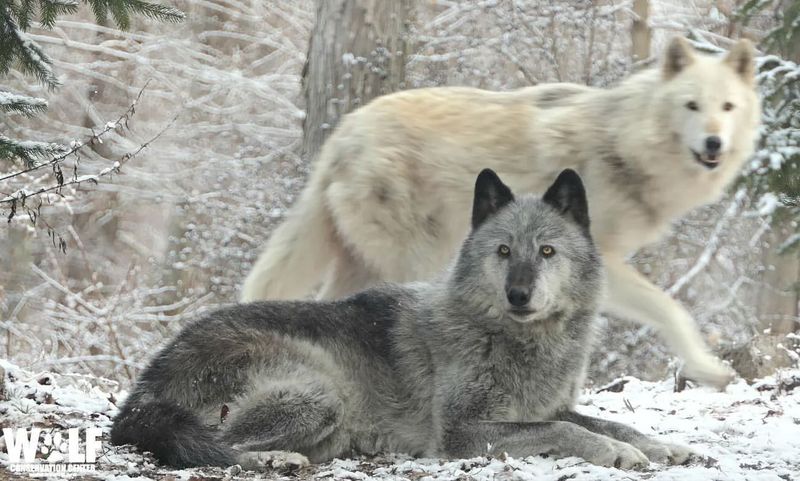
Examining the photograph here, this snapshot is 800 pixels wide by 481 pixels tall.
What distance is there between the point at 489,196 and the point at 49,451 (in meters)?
2.50

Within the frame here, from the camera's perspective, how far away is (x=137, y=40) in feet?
56.9

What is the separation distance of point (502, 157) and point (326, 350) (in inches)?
120

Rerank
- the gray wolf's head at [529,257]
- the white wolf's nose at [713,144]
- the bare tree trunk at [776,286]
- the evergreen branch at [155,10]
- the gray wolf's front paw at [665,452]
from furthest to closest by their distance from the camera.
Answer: the bare tree trunk at [776,286], the white wolf's nose at [713,144], the evergreen branch at [155,10], the gray wolf's head at [529,257], the gray wolf's front paw at [665,452]

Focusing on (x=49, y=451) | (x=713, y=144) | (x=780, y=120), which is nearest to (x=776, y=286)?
(x=780, y=120)

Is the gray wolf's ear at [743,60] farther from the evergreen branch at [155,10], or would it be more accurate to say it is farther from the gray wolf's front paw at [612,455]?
the evergreen branch at [155,10]

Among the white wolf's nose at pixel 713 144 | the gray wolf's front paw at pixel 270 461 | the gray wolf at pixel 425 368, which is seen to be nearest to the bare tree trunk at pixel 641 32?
the white wolf's nose at pixel 713 144

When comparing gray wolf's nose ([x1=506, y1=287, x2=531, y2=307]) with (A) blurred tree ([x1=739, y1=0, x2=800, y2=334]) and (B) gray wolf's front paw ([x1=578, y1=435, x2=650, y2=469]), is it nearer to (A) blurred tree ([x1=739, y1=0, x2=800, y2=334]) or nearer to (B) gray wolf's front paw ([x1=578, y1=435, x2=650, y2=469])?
(B) gray wolf's front paw ([x1=578, y1=435, x2=650, y2=469])

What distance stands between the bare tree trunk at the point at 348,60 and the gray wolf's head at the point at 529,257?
4981mm

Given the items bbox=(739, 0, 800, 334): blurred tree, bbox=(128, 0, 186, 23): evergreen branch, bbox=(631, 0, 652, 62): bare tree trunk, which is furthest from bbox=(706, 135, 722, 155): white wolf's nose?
bbox=(631, 0, 652, 62): bare tree trunk

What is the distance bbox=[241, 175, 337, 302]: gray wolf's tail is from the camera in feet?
24.7

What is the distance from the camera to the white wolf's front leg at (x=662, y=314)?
6.52 m

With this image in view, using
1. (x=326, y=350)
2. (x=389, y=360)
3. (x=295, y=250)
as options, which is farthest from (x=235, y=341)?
(x=295, y=250)

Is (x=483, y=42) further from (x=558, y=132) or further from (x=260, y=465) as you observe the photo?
(x=260, y=465)

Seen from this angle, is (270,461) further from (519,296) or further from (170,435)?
(519,296)
